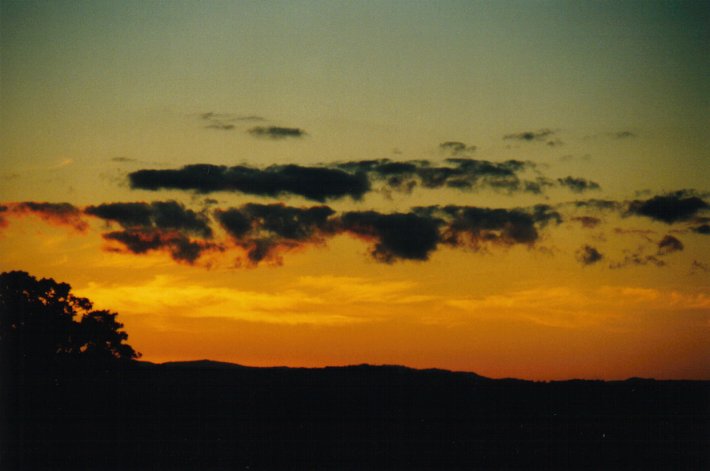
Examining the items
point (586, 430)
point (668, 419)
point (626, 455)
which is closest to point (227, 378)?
point (668, 419)

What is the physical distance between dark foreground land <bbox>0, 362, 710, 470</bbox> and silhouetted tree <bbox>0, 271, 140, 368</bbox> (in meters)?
1.55

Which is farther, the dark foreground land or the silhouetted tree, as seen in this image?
the silhouetted tree

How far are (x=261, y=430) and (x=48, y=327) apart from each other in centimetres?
1871

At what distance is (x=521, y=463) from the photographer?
5394 centimetres

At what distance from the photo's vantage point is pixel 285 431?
79.6m

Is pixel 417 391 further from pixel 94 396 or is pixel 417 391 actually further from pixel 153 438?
pixel 153 438

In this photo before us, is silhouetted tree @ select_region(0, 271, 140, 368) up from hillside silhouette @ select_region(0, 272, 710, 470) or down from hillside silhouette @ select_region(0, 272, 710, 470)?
up

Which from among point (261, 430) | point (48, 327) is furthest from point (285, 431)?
point (48, 327)

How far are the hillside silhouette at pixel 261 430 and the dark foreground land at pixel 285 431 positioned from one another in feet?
0.37

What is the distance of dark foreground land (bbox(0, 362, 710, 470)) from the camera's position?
2140 inches

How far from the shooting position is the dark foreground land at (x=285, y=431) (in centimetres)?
5434

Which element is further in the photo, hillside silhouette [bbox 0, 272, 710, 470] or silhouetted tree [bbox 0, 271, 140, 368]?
silhouetted tree [bbox 0, 271, 140, 368]

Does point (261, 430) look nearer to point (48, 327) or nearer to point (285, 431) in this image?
point (285, 431)

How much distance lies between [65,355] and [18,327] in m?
4.24
